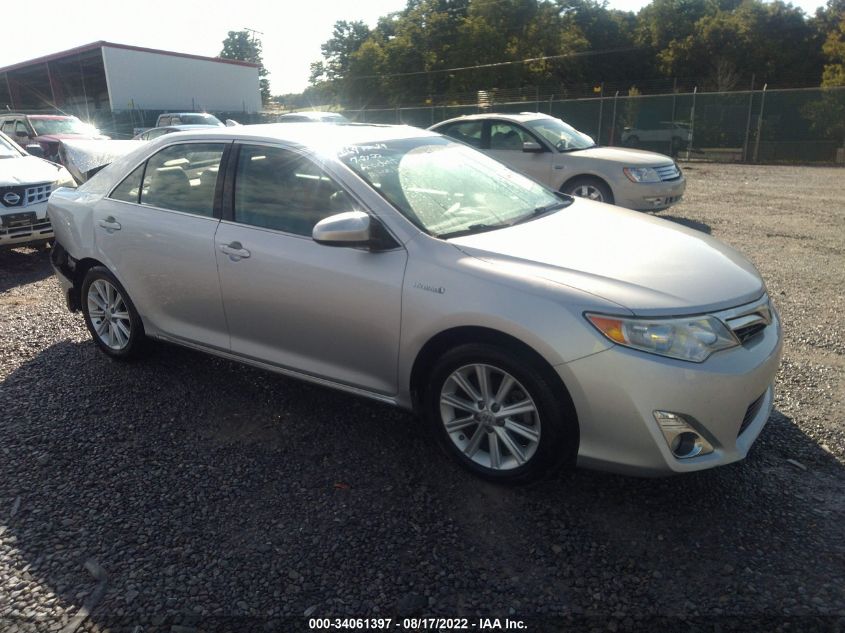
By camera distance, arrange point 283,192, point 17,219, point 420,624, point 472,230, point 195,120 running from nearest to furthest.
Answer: point 420,624 → point 472,230 → point 283,192 → point 17,219 → point 195,120

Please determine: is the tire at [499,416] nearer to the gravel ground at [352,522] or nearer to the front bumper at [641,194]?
the gravel ground at [352,522]

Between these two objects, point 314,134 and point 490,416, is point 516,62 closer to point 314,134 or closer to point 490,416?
point 314,134

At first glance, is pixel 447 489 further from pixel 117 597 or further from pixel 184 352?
pixel 184 352

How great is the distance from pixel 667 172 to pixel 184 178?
24.5 feet

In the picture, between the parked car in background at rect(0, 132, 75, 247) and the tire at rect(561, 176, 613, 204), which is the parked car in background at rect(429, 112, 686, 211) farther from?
the parked car in background at rect(0, 132, 75, 247)

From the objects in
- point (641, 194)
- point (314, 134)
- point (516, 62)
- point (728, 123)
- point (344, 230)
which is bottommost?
point (641, 194)

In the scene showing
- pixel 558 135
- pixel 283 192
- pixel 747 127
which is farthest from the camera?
pixel 747 127

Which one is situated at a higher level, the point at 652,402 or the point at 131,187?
the point at 131,187

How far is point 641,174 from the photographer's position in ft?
30.2

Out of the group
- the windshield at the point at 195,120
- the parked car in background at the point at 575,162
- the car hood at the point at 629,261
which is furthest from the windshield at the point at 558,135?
the windshield at the point at 195,120

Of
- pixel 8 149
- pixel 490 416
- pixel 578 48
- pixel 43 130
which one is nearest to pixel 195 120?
pixel 43 130

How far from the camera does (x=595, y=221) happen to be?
12.1ft

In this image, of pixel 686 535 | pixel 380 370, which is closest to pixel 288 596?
pixel 380 370

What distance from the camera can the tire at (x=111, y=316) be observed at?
4.45 meters
